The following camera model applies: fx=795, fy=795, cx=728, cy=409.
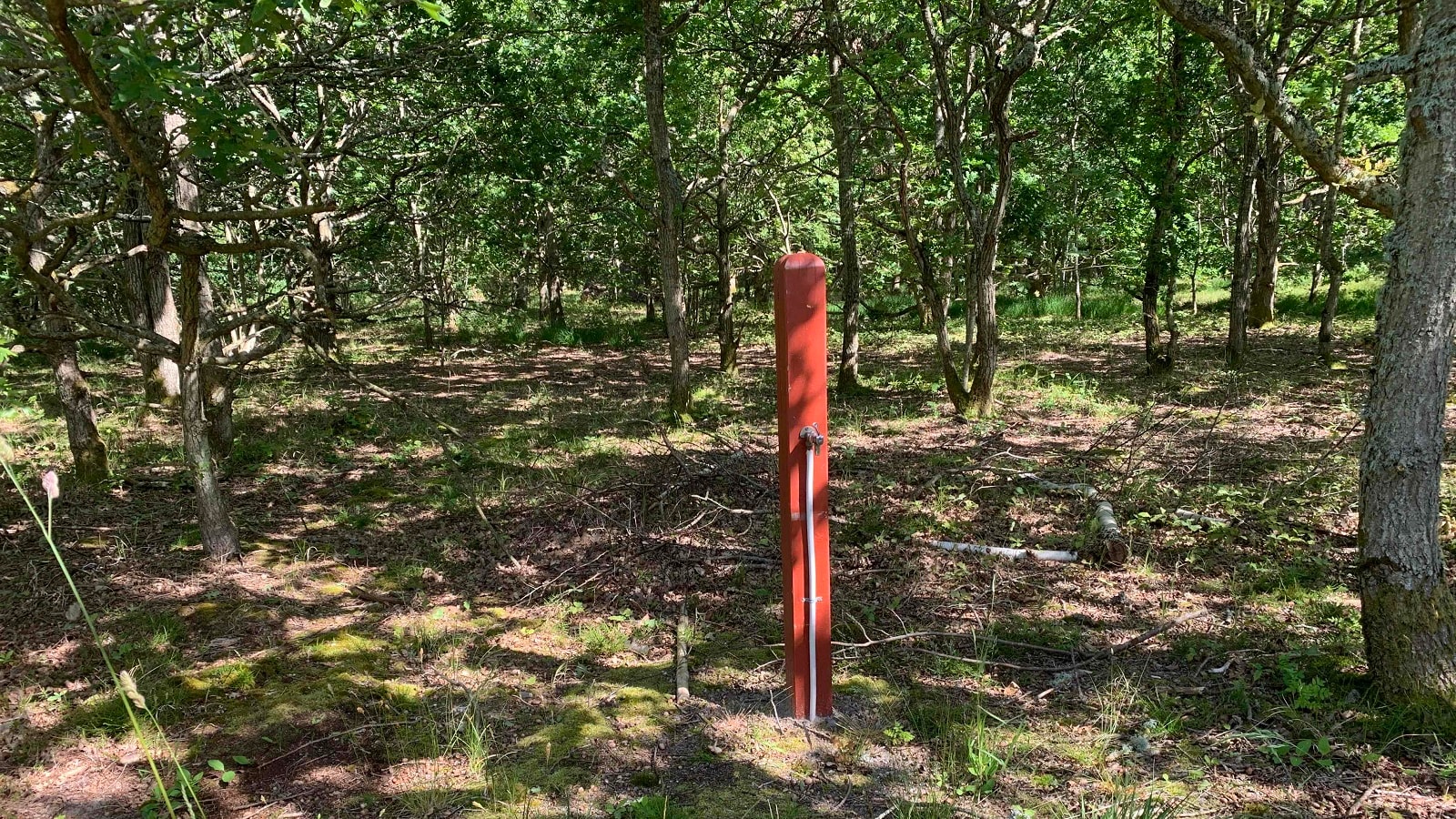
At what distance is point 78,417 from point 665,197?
5.54 meters

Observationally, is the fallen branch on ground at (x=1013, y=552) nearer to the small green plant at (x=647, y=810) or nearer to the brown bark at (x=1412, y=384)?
the brown bark at (x=1412, y=384)

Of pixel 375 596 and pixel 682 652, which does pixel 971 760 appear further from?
pixel 375 596

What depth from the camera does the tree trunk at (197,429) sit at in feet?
14.7

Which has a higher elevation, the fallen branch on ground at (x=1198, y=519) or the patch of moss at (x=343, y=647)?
the fallen branch on ground at (x=1198, y=519)

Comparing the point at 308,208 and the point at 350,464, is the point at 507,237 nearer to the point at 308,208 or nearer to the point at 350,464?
the point at 350,464

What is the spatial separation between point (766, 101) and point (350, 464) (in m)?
6.73

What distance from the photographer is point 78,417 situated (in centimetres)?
632

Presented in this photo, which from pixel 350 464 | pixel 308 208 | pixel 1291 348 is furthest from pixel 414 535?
pixel 1291 348

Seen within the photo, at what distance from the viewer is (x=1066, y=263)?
899 inches

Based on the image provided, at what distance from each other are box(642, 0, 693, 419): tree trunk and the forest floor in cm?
112

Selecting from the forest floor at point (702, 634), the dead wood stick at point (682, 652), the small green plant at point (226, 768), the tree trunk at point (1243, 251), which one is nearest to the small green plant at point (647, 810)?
the forest floor at point (702, 634)

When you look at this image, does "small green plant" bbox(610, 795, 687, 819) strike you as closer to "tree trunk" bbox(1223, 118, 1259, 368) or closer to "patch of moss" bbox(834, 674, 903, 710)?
"patch of moss" bbox(834, 674, 903, 710)

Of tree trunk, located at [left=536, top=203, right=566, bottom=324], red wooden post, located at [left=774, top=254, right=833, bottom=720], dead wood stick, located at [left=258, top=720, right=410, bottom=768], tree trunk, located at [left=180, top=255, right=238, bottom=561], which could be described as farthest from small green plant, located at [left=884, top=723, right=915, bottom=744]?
tree trunk, located at [left=536, top=203, right=566, bottom=324]

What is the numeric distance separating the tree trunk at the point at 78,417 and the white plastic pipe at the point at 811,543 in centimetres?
576
